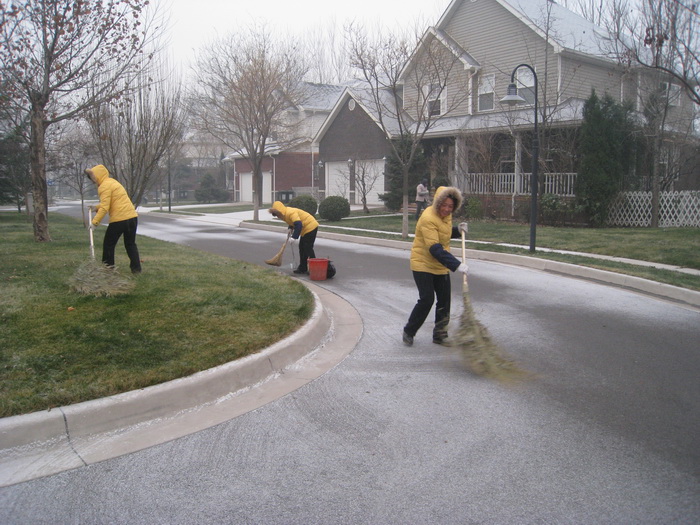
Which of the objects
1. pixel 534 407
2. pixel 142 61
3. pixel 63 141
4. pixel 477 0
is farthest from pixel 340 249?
pixel 63 141

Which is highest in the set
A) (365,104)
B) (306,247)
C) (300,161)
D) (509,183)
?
(365,104)

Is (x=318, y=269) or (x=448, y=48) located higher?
(x=448, y=48)

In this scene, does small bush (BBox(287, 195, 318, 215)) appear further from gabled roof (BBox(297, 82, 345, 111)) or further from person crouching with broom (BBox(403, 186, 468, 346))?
person crouching with broom (BBox(403, 186, 468, 346))

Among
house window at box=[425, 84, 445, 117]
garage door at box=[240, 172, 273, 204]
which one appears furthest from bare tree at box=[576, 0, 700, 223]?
garage door at box=[240, 172, 273, 204]

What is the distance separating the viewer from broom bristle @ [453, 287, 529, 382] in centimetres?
543

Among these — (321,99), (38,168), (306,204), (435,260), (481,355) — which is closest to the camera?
(481,355)

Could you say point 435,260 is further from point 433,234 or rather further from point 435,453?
point 435,453

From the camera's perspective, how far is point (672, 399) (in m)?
4.93

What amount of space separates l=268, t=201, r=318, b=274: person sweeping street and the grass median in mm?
1138

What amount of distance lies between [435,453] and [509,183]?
20.1 m

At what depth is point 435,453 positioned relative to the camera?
13.1 feet

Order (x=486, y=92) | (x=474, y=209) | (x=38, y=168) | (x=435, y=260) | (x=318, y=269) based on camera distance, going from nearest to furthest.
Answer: (x=435, y=260)
(x=318, y=269)
(x=38, y=168)
(x=474, y=209)
(x=486, y=92)

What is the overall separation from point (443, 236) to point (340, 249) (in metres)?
9.41

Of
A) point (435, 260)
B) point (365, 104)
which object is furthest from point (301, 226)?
point (365, 104)
